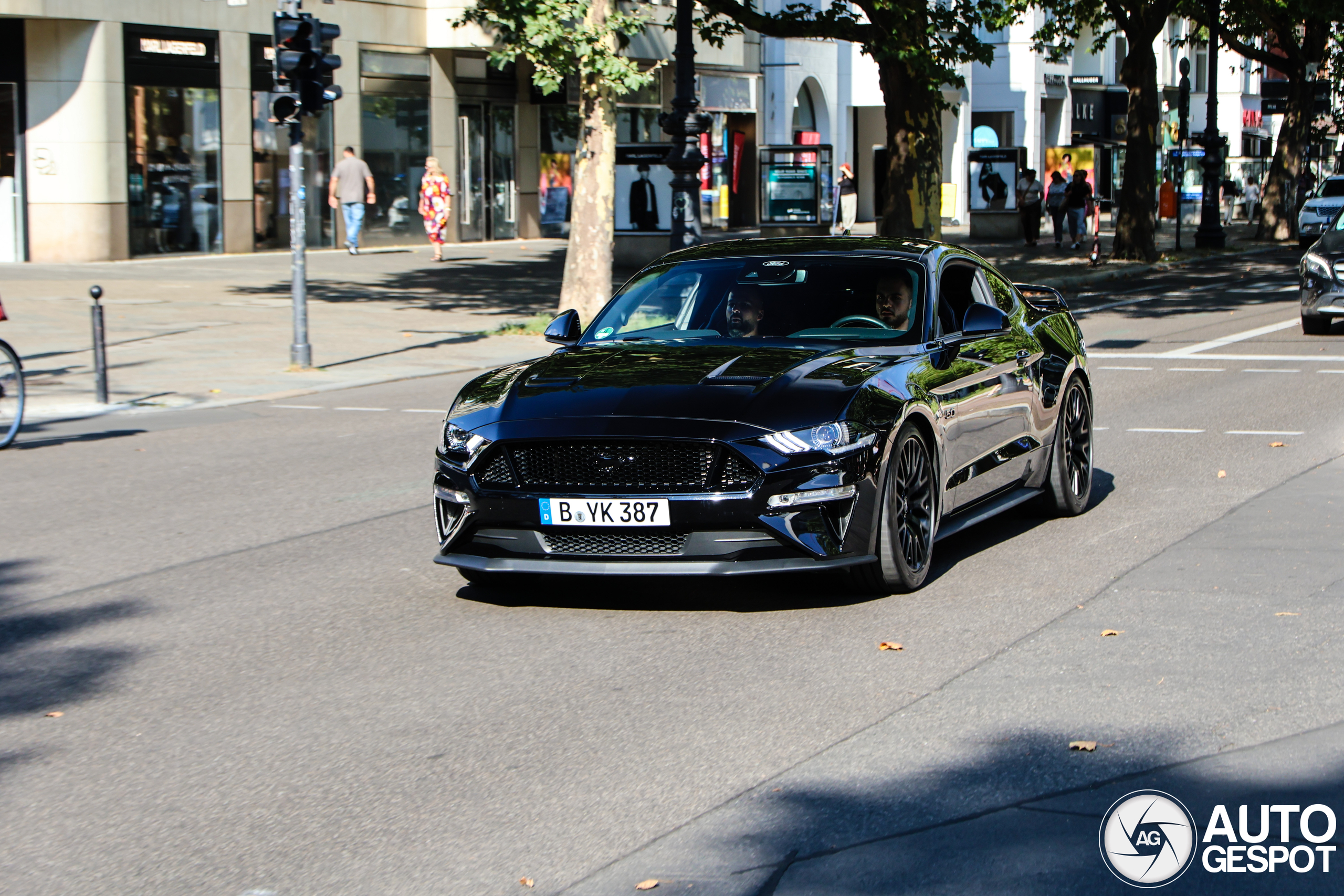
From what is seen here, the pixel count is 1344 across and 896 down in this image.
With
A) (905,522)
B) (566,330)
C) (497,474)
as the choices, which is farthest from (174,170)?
(905,522)

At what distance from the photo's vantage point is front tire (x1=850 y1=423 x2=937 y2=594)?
6.91m

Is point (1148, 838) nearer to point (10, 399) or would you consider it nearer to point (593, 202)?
point (10, 399)

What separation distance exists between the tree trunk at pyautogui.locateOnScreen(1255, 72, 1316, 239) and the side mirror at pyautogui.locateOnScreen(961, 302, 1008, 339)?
41.5 meters

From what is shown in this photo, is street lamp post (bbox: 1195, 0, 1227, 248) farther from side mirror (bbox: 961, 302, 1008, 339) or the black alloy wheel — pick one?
side mirror (bbox: 961, 302, 1008, 339)

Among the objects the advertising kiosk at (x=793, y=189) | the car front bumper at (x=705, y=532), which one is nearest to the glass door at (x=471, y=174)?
the advertising kiosk at (x=793, y=189)

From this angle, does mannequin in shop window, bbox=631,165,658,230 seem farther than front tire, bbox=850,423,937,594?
Yes

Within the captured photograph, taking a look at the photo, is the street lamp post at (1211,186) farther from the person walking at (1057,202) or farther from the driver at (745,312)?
the driver at (745,312)

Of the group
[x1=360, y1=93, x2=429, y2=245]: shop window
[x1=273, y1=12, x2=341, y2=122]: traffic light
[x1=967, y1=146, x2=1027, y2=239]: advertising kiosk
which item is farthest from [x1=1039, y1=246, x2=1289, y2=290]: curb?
[x1=360, y1=93, x2=429, y2=245]: shop window

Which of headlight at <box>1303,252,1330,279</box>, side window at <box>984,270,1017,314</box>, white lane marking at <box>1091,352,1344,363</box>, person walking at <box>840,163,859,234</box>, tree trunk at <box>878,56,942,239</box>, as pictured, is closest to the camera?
side window at <box>984,270,1017,314</box>

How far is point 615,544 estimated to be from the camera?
665cm

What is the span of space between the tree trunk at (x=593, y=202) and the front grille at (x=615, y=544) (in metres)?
14.5

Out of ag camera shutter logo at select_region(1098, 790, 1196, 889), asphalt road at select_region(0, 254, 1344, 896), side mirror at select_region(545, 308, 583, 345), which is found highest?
side mirror at select_region(545, 308, 583, 345)

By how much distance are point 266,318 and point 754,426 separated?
17.3 metres

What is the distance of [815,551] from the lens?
21.7 feet
